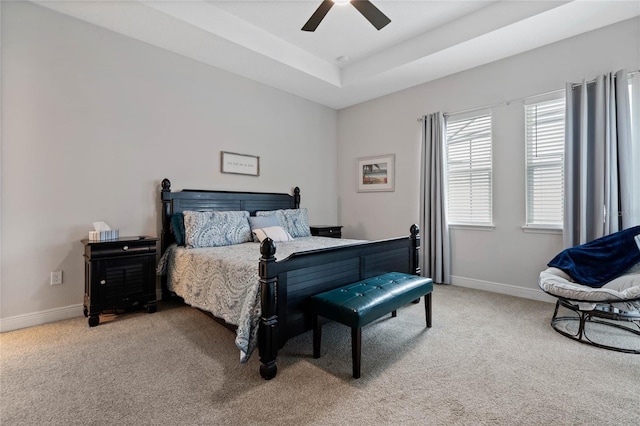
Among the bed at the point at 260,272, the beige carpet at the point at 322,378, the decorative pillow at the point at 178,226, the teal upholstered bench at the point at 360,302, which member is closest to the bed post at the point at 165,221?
the bed at the point at 260,272

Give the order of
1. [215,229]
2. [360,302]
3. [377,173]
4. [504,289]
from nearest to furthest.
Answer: [360,302] → [215,229] → [504,289] → [377,173]

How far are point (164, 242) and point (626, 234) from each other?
4767mm

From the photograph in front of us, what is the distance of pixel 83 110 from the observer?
3.10m

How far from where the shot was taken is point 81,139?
308 centimetres

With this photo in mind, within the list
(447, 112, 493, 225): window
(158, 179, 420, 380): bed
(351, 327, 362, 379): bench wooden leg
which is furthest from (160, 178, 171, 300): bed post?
(447, 112, 493, 225): window

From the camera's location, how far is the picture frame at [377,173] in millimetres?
5008

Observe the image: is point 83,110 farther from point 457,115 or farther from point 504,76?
point 504,76

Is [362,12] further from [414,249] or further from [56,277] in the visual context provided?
[56,277]

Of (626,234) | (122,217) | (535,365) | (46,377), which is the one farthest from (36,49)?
(626,234)

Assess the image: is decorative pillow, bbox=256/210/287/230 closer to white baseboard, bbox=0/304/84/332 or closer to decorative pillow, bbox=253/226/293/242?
decorative pillow, bbox=253/226/293/242

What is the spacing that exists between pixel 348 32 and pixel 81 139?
3217mm

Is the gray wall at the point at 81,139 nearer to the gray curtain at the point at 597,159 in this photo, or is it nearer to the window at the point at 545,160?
the window at the point at 545,160

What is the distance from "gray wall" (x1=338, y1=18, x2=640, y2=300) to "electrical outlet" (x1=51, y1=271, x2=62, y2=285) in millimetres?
4207

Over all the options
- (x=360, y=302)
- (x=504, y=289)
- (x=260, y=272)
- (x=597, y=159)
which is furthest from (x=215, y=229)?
(x=597, y=159)
